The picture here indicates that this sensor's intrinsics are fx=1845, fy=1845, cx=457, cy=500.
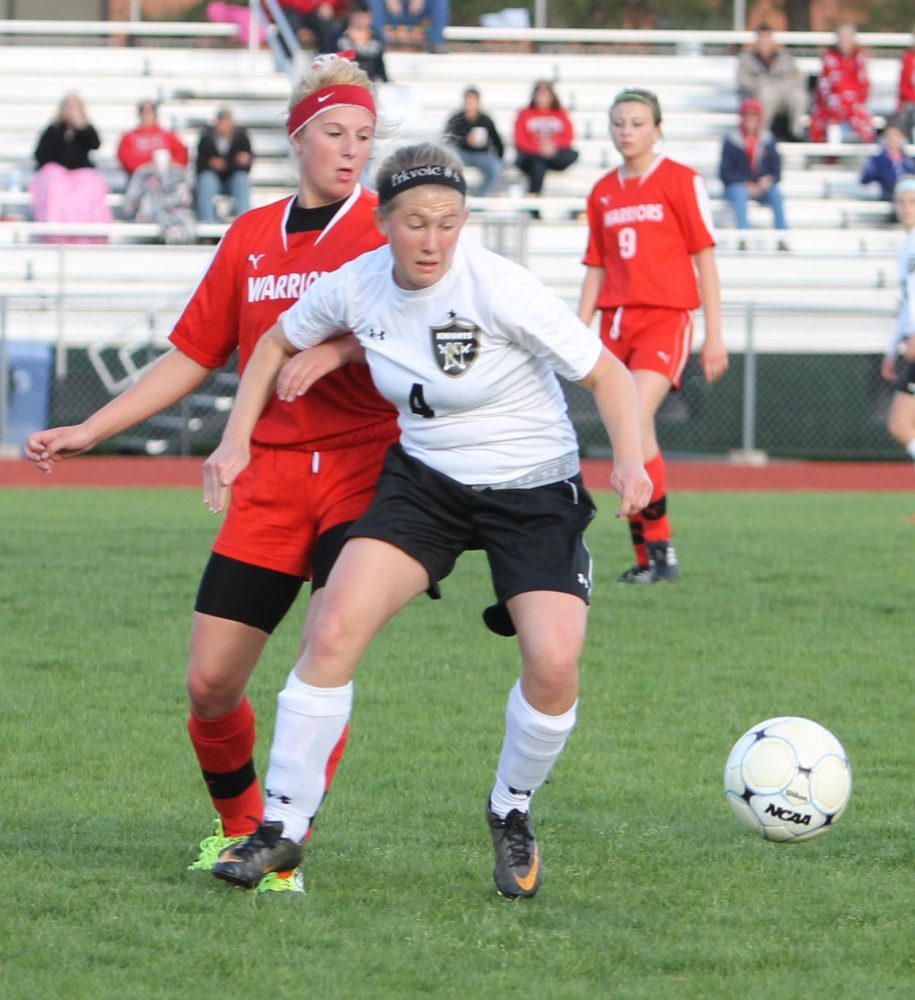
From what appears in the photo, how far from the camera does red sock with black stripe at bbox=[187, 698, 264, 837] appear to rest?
4.74 m

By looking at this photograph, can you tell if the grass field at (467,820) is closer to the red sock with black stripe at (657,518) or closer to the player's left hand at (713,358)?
the red sock with black stripe at (657,518)

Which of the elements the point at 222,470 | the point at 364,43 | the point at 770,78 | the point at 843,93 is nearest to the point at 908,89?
the point at 843,93

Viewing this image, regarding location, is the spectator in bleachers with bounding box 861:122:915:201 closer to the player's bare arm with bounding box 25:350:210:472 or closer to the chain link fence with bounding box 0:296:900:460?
the chain link fence with bounding box 0:296:900:460

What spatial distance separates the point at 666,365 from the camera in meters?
9.80

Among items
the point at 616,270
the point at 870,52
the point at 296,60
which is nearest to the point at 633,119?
the point at 616,270

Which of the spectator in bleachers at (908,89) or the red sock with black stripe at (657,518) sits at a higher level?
the spectator in bleachers at (908,89)

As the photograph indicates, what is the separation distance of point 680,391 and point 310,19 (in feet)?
24.0

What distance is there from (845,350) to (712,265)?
8.98 meters

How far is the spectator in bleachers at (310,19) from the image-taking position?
21.5 meters

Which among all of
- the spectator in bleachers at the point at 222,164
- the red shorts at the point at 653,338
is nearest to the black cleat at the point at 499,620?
the red shorts at the point at 653,338

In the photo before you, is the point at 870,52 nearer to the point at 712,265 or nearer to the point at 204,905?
the point at 712,265

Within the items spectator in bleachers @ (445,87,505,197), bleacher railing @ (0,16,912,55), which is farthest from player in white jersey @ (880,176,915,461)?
bleacher railing @ (0,16,912,55)

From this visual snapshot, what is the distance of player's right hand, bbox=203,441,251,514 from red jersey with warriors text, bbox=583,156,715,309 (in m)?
5.66

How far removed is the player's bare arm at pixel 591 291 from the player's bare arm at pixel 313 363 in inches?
217
